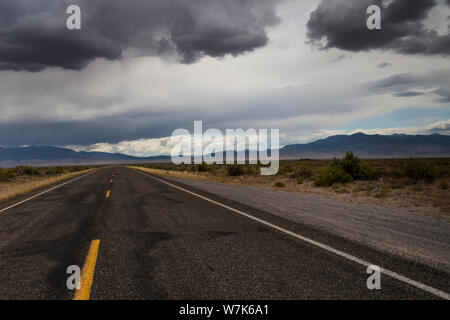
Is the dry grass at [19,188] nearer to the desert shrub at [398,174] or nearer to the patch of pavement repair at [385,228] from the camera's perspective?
the patch of pavement repair at [385,228]

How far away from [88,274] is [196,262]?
5.06 feet

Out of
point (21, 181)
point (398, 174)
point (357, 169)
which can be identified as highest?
point (357, 169)

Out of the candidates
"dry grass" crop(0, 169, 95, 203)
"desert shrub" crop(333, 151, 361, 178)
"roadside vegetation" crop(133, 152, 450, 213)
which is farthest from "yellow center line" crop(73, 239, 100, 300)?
"desert shrub" crop(333, 151, 361, 178)

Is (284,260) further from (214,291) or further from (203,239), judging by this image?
(203,239)

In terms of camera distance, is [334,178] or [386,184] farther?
[334,178]

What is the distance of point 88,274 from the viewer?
3.68m

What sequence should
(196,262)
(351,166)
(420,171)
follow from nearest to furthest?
(196,262), (420,171), (351,166)

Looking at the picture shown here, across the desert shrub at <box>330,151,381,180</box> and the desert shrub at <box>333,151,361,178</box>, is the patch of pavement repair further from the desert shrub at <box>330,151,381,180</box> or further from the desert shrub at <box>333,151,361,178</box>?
the desert shrub at <box>333,151,361,178</box>

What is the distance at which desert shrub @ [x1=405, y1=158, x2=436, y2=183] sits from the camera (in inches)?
637

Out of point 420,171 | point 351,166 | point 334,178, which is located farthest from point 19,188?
point 420,171

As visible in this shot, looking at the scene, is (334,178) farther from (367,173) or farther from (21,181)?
(21,181)

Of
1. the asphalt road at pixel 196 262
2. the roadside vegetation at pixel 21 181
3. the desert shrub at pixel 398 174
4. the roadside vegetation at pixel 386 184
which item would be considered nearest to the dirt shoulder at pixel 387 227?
the asphalt road at pixel 196 262

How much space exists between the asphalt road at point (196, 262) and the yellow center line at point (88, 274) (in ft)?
0.28
